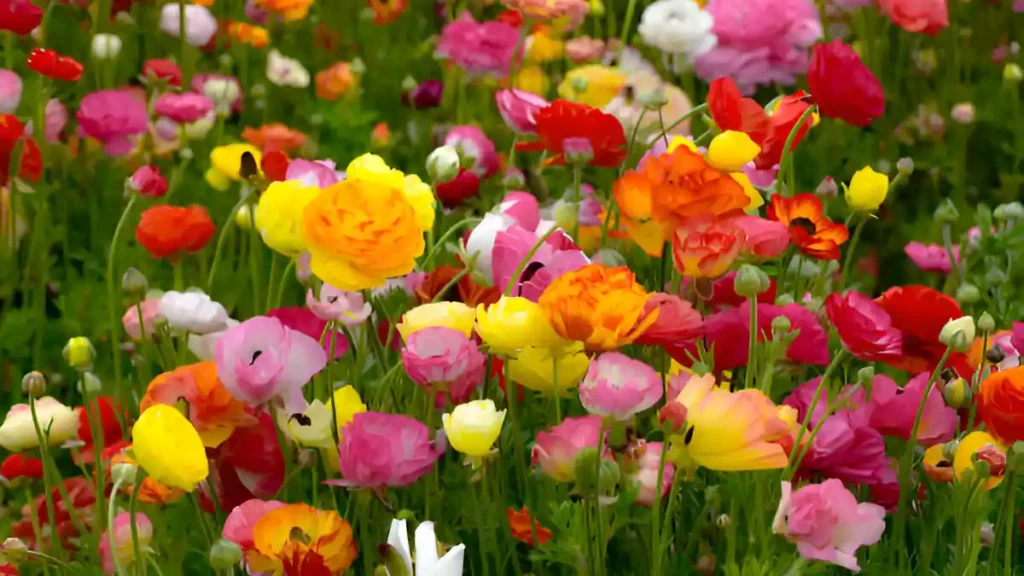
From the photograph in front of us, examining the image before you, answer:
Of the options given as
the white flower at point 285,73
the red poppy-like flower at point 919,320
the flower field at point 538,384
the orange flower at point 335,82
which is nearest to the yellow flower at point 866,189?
the flower field at point 538,384

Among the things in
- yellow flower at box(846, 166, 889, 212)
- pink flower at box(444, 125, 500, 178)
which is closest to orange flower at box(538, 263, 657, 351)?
yellow flower at box(846, 166, 889, 212)

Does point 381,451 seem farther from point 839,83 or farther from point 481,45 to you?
point 481,45

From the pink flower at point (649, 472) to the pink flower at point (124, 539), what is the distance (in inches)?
14.6

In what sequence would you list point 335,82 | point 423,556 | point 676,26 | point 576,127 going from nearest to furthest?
point 423,556 < point 576,127 < point 676,26 < point 335,82

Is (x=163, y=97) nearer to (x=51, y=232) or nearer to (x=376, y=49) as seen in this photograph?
(x=51, y=232)

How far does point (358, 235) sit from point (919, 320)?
0.41 meters

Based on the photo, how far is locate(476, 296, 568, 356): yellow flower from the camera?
0.77 meters

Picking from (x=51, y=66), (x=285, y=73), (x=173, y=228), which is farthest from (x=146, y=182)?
(x=285, y=73)

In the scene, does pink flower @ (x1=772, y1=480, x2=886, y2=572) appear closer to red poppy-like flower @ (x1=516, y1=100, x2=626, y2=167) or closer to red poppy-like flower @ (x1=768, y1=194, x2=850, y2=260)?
red poppy-like flower @ (x1=768, y1=194, x2=850, y2=260)

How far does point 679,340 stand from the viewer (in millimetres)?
786

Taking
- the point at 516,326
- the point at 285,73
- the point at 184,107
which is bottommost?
the point at 285,73

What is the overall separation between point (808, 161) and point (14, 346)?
1.20 m

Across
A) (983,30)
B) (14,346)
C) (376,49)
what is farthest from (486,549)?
(983,30)

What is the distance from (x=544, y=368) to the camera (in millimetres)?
855
